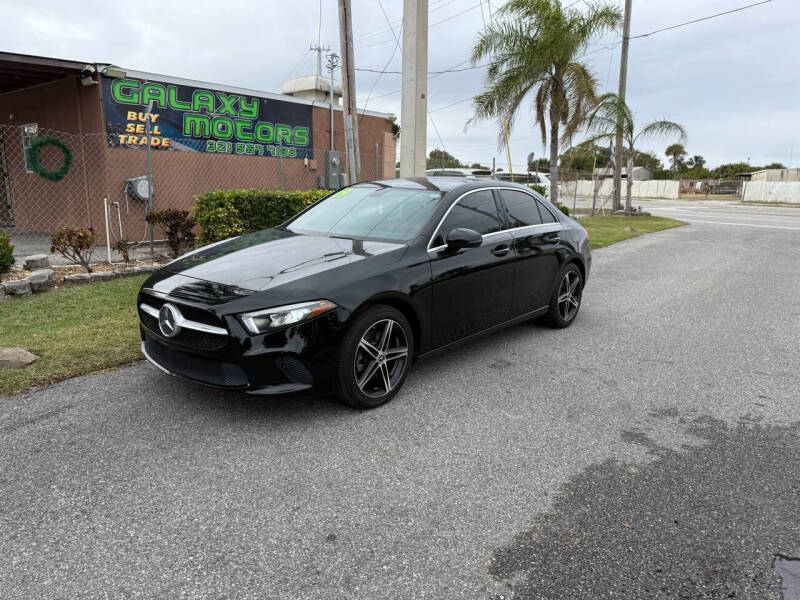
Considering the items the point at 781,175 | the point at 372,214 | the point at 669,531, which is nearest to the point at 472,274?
the point at 372,214

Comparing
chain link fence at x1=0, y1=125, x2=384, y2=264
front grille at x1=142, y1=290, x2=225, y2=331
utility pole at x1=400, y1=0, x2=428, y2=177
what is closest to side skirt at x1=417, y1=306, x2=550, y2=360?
front grille at x1=142, y1=290, x2=225, y2=331

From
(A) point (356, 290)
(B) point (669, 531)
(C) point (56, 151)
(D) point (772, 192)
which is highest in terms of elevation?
(C) point (56, 151)

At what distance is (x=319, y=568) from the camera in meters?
2.39

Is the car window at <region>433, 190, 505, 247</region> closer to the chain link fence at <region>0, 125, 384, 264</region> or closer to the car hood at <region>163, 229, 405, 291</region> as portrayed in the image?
the car hood at <region>163, 229, 405, 291</region>

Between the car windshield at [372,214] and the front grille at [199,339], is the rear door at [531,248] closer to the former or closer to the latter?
the car windshield at [372,214]

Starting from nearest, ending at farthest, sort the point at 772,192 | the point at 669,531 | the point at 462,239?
the point at 669,531 < the point at 462,239 < the point at 772,192

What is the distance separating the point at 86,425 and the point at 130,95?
9.89 metres

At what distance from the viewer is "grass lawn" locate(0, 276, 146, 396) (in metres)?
4.52

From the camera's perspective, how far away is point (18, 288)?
6.72 m

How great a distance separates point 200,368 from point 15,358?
6.78 feet

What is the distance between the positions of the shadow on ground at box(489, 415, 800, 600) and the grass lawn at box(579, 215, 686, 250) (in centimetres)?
1053

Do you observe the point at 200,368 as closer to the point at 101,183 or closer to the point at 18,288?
the point at 18,288

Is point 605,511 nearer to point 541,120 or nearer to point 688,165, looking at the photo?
point 541,120

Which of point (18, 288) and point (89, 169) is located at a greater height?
point (89, 169)
